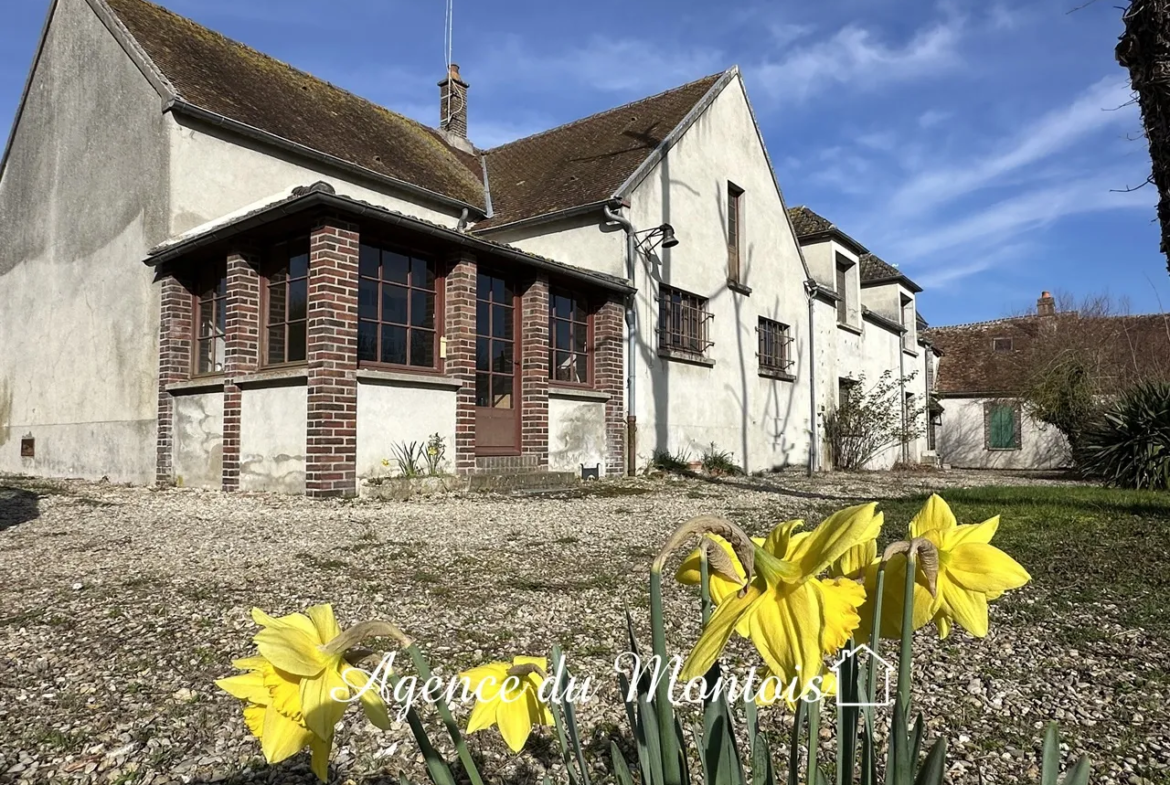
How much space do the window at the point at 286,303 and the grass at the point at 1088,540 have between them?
19.4 ft

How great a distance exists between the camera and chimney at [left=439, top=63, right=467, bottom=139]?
14.0m

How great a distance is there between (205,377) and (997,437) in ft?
72.3

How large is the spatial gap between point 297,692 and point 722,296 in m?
11.6

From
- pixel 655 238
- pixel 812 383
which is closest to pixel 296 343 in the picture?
pixel 655 238

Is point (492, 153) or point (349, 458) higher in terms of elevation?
point (492, 153)

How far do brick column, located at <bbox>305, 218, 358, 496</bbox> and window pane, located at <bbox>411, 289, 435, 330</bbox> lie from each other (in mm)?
940

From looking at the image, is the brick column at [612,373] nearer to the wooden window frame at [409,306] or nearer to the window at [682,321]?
the window at [682,321]

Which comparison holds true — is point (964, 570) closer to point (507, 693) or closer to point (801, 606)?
point (801, 606)

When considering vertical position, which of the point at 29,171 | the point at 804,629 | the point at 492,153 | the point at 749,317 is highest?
the point at 492,153

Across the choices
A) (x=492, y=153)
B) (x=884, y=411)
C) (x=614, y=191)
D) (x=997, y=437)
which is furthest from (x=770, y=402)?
(x=997, y=437)

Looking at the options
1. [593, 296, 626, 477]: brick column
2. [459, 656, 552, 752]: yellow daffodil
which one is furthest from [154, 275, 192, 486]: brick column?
[459, 656, 552, 752]: yellow daffodil

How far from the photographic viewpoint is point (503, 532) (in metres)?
4.86

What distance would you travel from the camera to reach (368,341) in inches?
291

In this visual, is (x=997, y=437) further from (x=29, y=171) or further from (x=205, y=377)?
(x=29, y=171)
